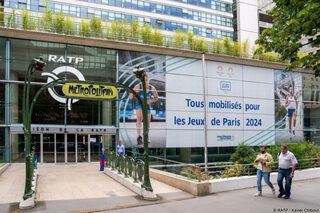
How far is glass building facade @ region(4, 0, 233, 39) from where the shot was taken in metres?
31.6

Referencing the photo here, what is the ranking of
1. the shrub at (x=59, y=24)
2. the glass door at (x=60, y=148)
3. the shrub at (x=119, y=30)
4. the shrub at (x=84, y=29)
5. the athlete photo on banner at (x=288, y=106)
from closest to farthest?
the glass door at (x=60, y=148) → the shrub at (x=59, y=24) → the shrub at (x=84, y=29) → the shrub at (x=119, y=30) → the athlete photo on banner at (x=288, y=106)

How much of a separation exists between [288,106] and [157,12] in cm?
1903

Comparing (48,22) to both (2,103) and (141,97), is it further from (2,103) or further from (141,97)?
(141,97)

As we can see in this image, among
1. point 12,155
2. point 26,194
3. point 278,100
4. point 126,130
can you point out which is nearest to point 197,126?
point 126,130

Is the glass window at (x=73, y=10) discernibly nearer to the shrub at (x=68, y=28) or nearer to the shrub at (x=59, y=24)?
the shrub at (x=59, y=24)

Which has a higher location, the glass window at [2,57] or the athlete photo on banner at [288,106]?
the glass window at [2,57]

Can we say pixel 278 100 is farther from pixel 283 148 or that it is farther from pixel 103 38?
pixel 283 148

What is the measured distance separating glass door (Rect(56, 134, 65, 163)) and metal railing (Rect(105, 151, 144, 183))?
6.82m

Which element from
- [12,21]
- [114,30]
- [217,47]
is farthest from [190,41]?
[12,21]

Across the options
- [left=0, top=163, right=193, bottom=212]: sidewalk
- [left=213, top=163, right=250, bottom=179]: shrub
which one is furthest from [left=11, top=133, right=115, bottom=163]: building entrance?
[left=213, top=163, right=250, bottom=179]: shrub

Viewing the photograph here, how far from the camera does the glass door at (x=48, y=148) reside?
68.6 ft

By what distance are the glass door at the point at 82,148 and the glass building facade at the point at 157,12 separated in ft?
45.3

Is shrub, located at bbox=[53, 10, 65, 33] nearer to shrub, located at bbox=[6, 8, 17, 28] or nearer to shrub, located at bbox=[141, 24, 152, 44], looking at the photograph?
shrub, located at bbox=[6, 8, 17, 28]

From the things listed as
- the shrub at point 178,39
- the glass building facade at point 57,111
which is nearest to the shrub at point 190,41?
the shrub at point 178,39
